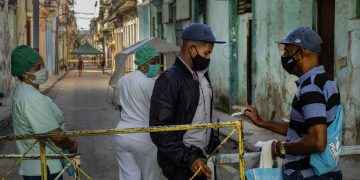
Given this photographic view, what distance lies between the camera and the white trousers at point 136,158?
14.2 ft

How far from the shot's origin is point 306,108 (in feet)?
9.25

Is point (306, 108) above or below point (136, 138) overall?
above

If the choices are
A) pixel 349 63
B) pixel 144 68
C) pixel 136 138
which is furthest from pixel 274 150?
pixel 349 63

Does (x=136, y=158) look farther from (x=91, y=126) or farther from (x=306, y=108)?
(x=91, y=126)

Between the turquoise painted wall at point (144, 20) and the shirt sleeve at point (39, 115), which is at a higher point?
the turquoise painted wall at point (144, 20)

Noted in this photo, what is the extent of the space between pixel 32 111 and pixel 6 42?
58.5 feet

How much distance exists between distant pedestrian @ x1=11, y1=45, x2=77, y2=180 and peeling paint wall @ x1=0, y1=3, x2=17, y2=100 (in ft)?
54.5

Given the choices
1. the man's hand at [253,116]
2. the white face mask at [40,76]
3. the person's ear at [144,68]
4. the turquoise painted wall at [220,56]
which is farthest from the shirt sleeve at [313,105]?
the turquoise painted wall at [220,56]

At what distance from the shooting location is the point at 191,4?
730 inches

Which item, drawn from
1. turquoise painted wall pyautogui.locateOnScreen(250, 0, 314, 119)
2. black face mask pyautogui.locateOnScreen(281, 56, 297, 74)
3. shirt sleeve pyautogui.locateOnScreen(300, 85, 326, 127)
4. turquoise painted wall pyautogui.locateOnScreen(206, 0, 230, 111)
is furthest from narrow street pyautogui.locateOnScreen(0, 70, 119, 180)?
shirt sleeve pyautogui.locateOnScreen(300, 85, 326, 127)

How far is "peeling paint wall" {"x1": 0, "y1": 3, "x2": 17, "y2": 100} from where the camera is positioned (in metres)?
19.6

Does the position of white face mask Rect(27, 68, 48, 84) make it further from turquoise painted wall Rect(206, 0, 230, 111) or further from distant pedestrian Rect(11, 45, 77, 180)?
turquoise painted wall Rect(206, 0, 230, 111)

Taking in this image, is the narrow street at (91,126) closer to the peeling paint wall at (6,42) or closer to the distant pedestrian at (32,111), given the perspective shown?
the peeling paint wall at (6,42)

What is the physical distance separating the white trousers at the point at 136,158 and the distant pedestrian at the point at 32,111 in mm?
626
